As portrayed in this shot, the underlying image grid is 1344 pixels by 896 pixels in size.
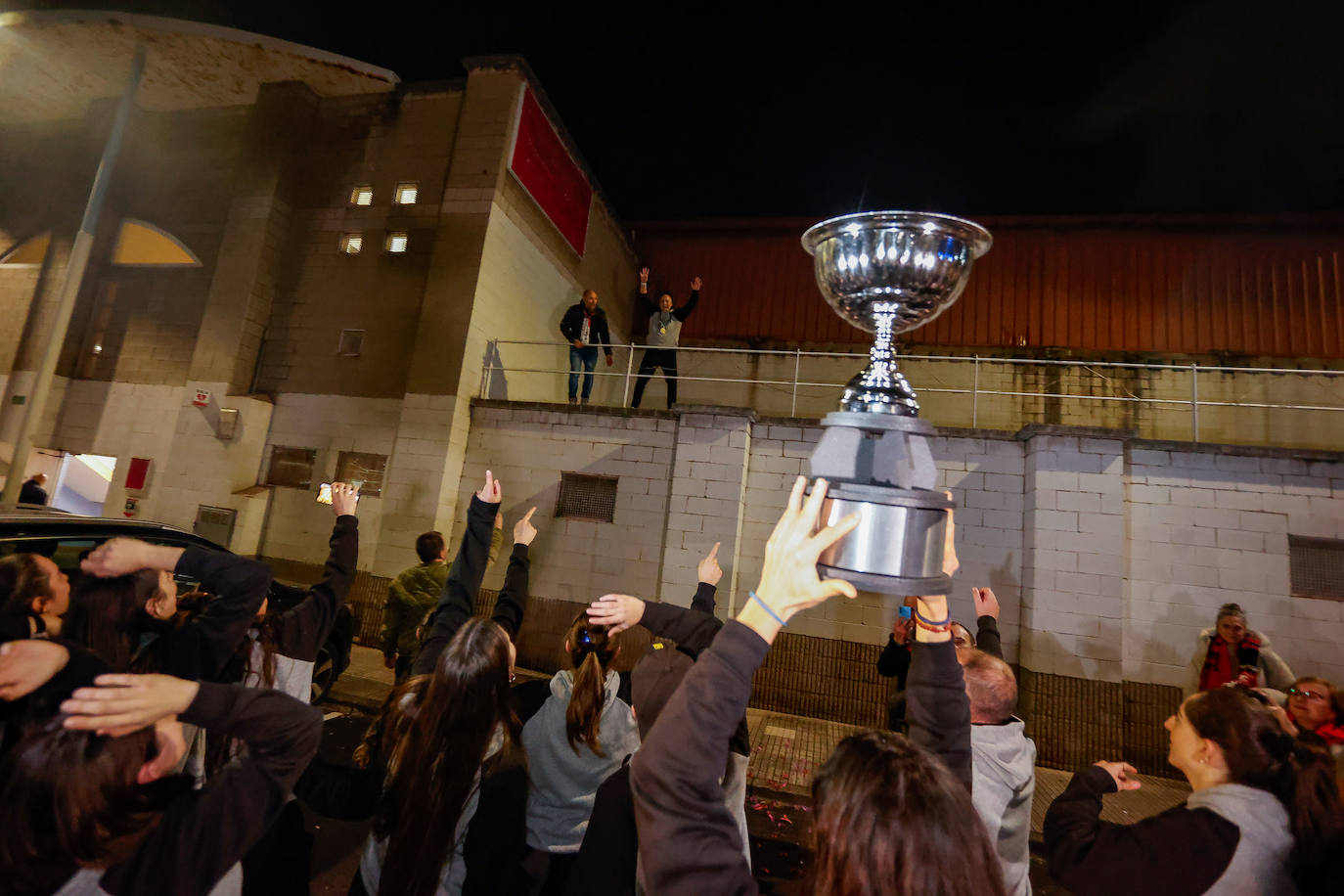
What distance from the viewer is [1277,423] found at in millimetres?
10430

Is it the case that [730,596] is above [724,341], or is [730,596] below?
below

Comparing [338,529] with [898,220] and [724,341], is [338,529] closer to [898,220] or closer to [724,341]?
[898,220]

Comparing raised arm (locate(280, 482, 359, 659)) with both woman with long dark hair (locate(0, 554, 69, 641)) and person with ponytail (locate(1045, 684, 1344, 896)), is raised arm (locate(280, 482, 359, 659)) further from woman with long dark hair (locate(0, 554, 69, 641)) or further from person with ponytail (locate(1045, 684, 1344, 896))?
person with ponytail (locate(1045, 684, 1344, 896))

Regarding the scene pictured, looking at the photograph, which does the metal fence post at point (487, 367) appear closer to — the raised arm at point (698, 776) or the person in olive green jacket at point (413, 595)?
the person in olive green jacket at point (413, 595)

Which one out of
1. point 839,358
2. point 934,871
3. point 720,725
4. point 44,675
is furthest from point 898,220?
point 839,358

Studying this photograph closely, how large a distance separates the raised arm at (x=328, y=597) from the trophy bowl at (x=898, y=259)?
2.66 metres

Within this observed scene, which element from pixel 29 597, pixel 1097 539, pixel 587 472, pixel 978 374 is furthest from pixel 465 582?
pixel 978 374

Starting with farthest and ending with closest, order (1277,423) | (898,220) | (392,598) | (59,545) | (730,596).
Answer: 1. (1277,423)
2. (730,596)
3. (392,598)
4. (59,545)
5. (898,220)

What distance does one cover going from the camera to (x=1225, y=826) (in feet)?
5.71

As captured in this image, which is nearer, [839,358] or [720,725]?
[720,725]

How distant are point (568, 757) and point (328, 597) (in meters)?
1.54

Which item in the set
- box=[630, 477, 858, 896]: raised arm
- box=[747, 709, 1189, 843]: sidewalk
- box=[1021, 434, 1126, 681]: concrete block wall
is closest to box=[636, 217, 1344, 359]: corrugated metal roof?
box=[1021, 434, 1126, 681]: concrete block wall

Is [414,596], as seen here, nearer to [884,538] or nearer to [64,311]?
[884,538]

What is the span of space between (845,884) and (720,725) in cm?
42
